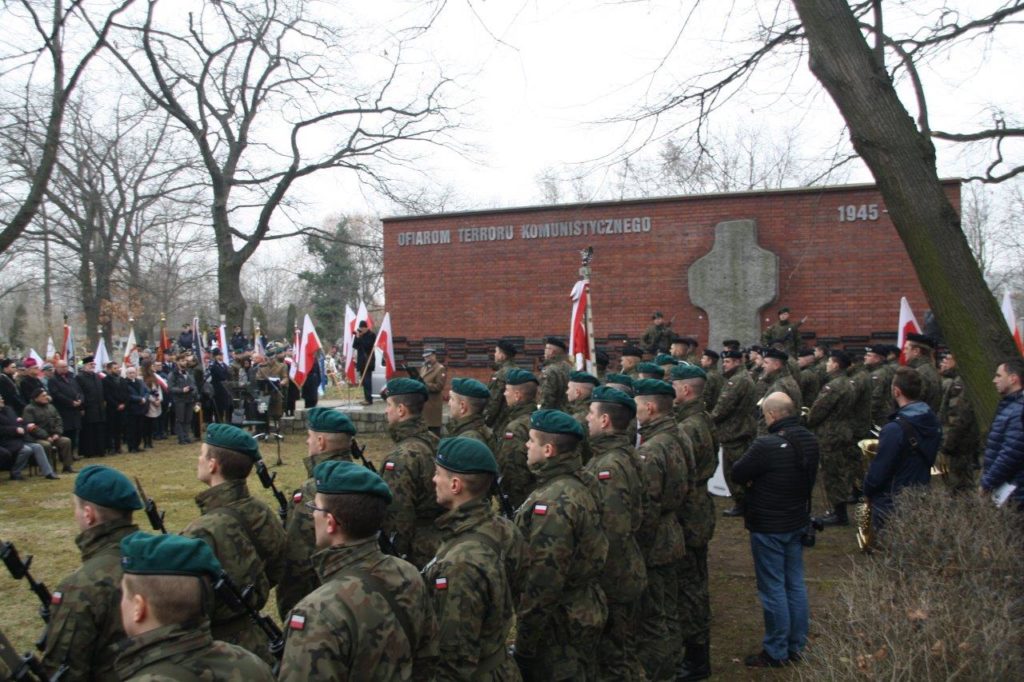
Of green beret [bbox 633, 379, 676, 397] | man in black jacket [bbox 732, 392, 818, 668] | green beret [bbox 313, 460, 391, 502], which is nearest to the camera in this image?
green beret [bbox 313, 460, 391, 502]

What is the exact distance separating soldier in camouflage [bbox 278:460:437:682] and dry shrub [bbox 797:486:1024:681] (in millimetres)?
1722

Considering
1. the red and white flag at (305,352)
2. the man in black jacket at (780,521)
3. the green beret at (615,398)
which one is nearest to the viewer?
the green beret at (615,398)

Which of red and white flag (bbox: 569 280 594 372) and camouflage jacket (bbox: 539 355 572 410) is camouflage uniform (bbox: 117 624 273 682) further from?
red and white flag (bbox: 569 280 594 372)

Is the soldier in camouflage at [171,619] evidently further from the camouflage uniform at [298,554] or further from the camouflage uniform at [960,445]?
the camouflage uniform at [960,445]

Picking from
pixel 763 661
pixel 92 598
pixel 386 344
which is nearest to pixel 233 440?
pixel 92 598

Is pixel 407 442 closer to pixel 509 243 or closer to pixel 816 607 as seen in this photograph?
pixel 816 607

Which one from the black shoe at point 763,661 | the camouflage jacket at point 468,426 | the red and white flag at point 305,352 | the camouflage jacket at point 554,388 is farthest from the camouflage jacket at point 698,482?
the red and white flag at point 305,352

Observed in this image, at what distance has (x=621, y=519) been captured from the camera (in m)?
4.82

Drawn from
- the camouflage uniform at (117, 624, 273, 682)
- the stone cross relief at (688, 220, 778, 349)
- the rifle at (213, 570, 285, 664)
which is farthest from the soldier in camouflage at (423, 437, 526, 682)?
the stone cross relief at (688, 220, 778, 349)

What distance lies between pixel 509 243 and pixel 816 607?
13502 mm

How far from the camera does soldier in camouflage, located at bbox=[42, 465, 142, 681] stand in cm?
322

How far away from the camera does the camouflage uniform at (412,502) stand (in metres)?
5.14

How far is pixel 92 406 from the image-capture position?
48.6ft

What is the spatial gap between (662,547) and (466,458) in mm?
2316
